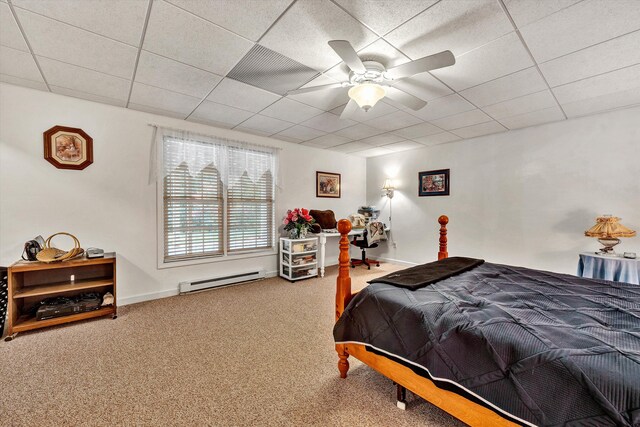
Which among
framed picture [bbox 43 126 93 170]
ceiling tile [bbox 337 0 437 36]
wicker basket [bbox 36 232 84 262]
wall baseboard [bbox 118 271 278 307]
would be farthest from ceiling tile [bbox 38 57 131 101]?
wall baseboard [bbox 118 271 278 307]

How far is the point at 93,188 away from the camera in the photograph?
3158 millimetres

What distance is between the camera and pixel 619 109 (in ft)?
10.5

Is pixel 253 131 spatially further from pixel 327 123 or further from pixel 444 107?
pixel 444 107

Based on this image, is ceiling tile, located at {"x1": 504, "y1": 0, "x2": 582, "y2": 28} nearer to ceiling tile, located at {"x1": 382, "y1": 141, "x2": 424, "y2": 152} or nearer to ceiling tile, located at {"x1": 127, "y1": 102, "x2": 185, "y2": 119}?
ceiling tile, located at {"x1": 382, "y1": 141, "x2": 424, "y2": 152}

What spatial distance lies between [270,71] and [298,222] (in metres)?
2.62

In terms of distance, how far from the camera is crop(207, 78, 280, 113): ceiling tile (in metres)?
2.70

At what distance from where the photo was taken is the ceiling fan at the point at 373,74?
69.6 inches

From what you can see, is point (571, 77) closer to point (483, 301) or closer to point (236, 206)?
point (483, 301)

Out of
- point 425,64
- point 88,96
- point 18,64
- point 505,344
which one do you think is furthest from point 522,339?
point 88,96

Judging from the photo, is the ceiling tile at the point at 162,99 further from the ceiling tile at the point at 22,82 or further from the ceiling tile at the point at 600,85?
the ceiling tile at the point at 600,85

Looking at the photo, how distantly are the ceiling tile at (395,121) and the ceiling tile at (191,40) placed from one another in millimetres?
2072

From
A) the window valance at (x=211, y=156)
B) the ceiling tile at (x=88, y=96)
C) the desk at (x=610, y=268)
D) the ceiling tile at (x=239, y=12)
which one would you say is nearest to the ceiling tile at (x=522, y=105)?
the desk at (x=610, y=268)

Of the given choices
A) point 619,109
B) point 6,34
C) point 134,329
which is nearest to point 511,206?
point 619,109

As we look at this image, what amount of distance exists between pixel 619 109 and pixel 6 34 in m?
Result: 6.11
